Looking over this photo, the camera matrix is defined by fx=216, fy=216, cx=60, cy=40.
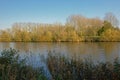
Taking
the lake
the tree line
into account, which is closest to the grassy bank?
the lake

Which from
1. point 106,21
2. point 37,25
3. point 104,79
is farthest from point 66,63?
point 37,25

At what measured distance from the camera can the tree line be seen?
3055 inches

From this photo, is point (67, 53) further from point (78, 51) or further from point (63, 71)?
point (63, 71)

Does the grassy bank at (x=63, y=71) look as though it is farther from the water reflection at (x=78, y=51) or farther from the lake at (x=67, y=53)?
the water reflection at (x=78, y=51)

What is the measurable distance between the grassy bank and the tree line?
67.1 metres

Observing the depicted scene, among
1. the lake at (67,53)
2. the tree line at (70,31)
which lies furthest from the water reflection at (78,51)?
the tree line at (70,31)

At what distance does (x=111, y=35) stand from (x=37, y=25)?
1181 inches

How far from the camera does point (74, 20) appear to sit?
282ft

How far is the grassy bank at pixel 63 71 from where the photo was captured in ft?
24.3

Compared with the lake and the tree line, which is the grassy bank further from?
the tree line

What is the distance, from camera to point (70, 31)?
79.8 m

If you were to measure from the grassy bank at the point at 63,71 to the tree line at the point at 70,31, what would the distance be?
67.1m

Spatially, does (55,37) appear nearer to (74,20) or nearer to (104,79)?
(74,20)

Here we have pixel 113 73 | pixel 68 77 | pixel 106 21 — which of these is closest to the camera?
pixel 113 73
